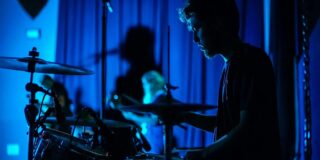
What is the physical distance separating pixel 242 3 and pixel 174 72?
3.60 ft

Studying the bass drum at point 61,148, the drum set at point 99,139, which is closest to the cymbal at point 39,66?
the drum set at point 99,139

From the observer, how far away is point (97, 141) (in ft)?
5.85

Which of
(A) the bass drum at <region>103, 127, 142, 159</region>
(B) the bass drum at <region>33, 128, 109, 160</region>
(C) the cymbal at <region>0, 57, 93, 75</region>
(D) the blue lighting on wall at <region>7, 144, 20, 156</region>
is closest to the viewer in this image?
(A) the bass drum at <region>103, 127, 142, 159</region>

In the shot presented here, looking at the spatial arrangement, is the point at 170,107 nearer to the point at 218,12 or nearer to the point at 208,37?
the point at 208,37

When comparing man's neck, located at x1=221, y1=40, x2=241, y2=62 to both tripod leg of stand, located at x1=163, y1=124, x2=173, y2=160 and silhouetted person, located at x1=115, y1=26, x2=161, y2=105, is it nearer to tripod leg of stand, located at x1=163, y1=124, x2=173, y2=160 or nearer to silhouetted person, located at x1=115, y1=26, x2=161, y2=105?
tripod leg of stand, located at x1=163, y1=124, x2=173, y2=160

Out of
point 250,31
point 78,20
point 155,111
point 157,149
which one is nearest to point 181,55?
point 250,31

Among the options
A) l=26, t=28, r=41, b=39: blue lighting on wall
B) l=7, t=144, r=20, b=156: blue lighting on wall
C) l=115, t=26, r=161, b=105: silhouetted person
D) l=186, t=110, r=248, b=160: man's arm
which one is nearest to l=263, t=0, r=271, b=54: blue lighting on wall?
l=115, t=26, r=161, b=105: silhouetted person

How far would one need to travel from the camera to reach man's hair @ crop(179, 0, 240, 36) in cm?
158

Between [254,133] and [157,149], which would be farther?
[157,149]

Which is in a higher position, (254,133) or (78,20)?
(78,20)

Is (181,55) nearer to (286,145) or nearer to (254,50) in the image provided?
(286,145)

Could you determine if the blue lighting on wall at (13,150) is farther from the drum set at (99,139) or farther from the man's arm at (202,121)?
the man's arm at (202,121)

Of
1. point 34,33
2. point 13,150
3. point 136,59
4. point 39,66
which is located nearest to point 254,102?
point 39,66

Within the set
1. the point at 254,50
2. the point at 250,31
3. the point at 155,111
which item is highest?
the point at 250,31
